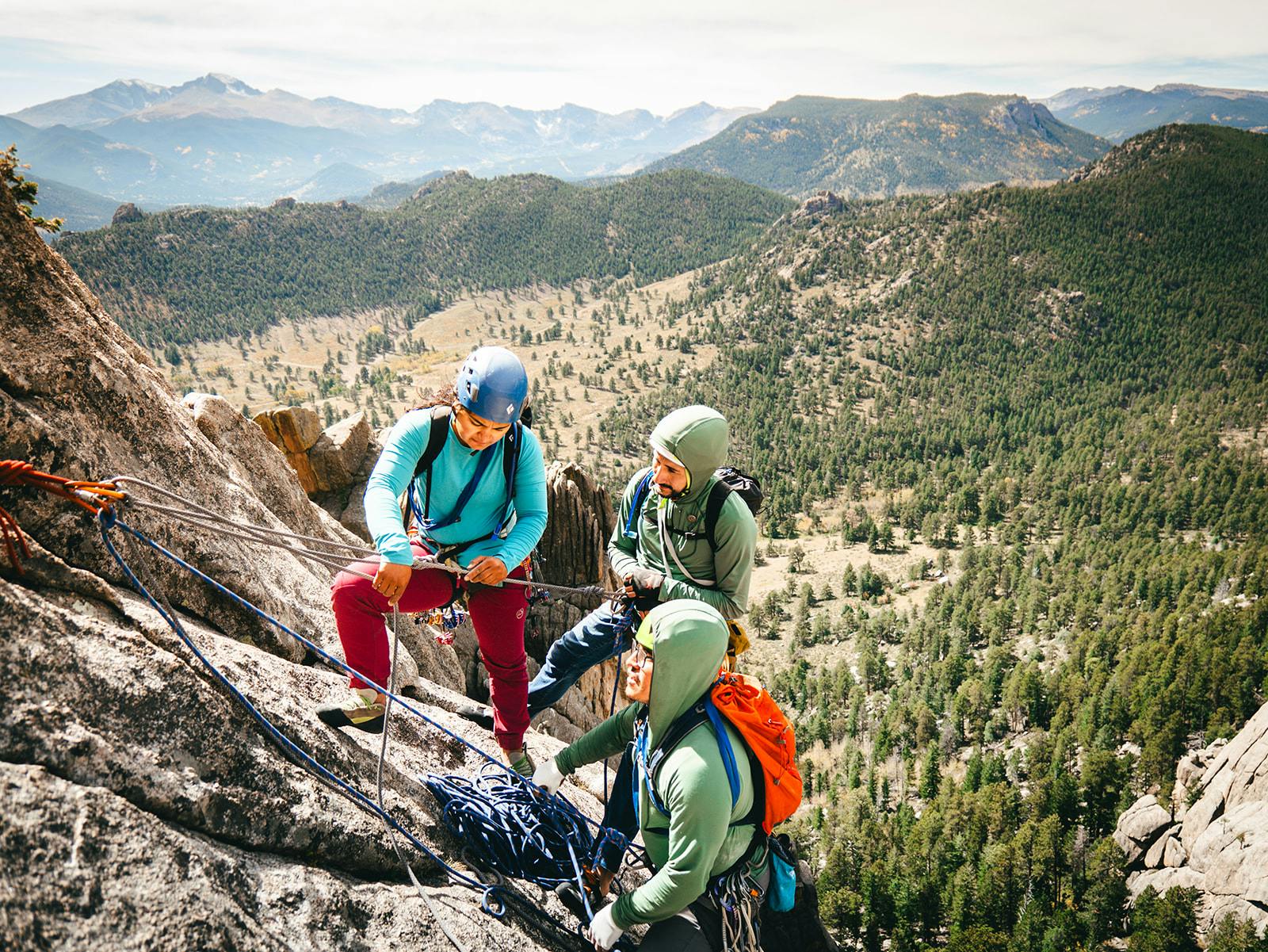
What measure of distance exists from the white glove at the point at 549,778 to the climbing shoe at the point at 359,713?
125 centimetres

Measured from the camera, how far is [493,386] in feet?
15.0

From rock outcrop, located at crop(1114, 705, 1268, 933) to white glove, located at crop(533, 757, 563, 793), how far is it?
166 ft

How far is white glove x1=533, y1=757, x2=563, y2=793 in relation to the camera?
216 inches

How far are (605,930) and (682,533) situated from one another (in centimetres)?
280

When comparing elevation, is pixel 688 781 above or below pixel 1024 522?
above

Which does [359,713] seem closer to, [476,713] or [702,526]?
[476,713]

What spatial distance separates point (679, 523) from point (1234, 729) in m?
76.7

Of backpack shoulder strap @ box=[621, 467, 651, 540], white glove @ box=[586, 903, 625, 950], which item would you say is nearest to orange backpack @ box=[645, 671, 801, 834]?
white glove @ box=[586, 903, 625, 950]

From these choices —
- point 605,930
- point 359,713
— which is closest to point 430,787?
point 359,713

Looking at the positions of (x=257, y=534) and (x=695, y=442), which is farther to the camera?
(x=695, y=442)

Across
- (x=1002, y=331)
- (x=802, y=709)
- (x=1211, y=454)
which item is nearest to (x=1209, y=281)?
(x=1002, y=331)

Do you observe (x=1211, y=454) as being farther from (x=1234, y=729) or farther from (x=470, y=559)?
(x=470, y=559)

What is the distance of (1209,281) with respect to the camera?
579 feet

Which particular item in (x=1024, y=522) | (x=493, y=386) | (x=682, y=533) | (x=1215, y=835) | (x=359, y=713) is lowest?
(x=1024, y=522)
